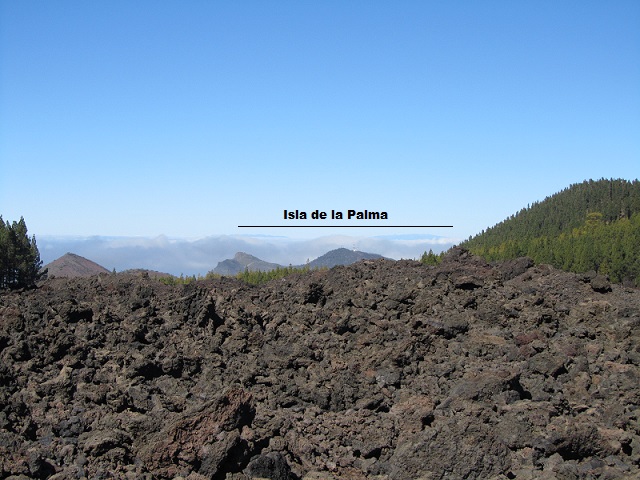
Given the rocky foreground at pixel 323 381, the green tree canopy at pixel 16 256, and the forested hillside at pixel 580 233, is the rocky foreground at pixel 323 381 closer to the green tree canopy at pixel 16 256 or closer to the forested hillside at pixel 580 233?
the green tree canopy at pixel 16 256

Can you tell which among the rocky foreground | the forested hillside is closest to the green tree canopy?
the rocky foreground

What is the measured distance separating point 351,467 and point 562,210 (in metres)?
129

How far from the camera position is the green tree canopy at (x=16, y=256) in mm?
42438

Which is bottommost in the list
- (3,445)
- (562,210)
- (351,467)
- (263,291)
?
(351,467)

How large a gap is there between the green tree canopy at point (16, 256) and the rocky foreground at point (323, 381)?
2322cm

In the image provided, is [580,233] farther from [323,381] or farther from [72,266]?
[323,381]

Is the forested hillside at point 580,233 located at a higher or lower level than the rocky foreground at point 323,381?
higher

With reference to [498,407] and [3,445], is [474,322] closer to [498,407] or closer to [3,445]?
[498,407]

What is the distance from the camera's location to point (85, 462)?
10383 mm

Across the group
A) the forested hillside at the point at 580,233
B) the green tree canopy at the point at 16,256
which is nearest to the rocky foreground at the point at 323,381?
the green tree canopy at the point at 16,256

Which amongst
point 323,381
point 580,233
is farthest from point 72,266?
point 580,233

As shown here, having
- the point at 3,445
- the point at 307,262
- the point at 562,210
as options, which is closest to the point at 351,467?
the point at 3,445

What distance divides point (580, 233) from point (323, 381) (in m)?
99.1

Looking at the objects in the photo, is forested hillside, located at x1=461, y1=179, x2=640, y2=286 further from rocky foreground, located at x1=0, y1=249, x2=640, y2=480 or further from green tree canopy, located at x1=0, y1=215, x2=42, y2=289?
rocky foreground, located at x1=0, y1=249, x2=640, y2=480
